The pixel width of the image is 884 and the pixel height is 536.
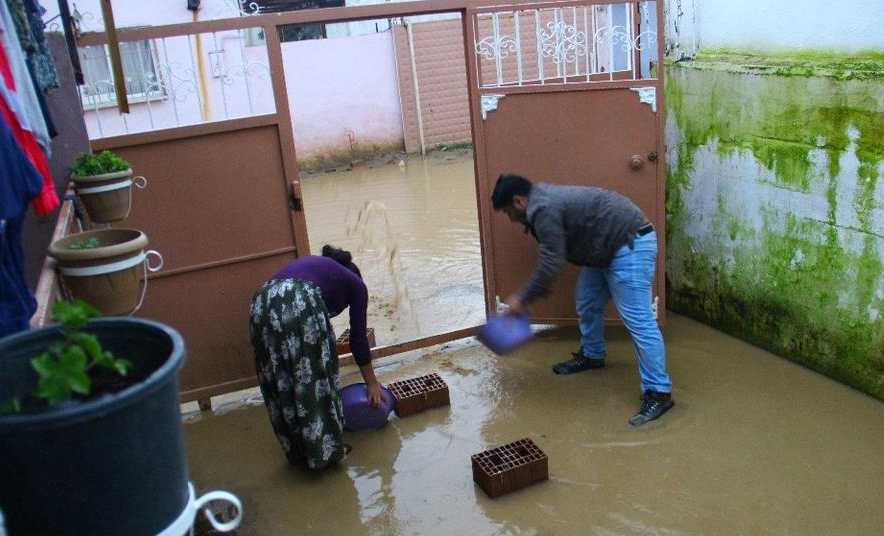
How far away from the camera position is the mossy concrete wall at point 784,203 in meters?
4.46

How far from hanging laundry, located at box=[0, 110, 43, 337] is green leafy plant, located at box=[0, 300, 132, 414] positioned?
51 centimetres

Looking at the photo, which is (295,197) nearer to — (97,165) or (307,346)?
(307,346)

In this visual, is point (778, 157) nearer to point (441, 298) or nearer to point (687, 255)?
point (687, 255)

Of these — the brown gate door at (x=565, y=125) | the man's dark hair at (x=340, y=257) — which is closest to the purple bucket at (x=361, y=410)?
the man's dark hair at (x=340, y=257)

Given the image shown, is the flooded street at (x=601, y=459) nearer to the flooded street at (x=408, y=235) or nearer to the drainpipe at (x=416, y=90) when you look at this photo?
the flooded street at (x=408, y=235)

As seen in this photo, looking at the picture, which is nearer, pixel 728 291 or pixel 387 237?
pixel 728 291

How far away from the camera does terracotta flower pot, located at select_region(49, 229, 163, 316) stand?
2.62 m

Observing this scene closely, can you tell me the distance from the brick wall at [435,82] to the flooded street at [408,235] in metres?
0.50

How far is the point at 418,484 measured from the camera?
4.13 metres

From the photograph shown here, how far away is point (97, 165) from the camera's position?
365 centimetres

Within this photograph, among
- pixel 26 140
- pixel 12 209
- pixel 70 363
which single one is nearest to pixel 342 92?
pixel 26 140

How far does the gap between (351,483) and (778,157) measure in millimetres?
3352

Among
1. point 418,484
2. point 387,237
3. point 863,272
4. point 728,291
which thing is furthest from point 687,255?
point 387,237

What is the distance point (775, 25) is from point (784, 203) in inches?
44.9
